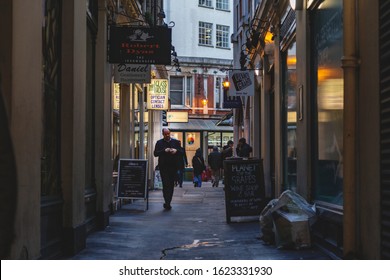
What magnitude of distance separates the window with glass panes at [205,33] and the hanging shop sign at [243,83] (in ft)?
85.4

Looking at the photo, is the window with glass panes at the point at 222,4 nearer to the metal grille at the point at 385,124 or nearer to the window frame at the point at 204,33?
the window frame at the point at 204,33

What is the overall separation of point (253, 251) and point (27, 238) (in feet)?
10.3

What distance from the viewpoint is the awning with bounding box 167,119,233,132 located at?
133 ft

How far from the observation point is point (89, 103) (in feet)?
32.0

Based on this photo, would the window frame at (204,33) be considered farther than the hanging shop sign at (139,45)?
Yes

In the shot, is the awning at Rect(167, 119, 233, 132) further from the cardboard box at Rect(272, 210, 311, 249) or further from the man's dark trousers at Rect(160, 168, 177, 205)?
the cardboard box at Rect(272, 210, 311, 249)

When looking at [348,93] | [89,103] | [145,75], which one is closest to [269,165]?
[145,75]

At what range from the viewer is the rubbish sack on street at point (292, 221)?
7.47 metres

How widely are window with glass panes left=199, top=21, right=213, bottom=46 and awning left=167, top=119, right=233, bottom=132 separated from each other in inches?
226

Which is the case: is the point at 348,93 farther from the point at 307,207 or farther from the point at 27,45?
the point at 27,45

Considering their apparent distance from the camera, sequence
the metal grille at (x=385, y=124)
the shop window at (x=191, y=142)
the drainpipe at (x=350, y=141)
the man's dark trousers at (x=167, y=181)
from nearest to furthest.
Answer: the metal grille at (x=385, y=124) → the drainpipe at (x=350, y=141) → the man's dark trousers at (x=167, y=181) → the shop window at (x=191, y=142)

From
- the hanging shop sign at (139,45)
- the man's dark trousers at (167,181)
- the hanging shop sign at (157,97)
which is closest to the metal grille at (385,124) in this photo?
the hanging shop sign at (139,45)

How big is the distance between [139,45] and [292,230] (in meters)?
5.31

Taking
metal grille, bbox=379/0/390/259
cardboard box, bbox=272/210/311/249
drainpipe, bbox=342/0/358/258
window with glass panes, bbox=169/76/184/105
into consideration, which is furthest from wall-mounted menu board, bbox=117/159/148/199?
window with glass panes, bbox=169/76/184/105
